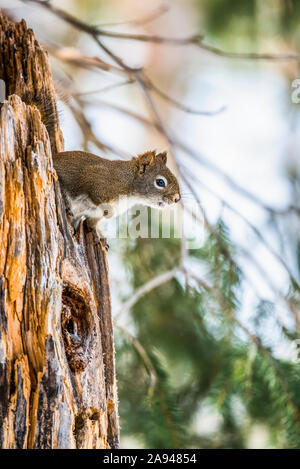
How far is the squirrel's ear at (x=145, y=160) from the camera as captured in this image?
1.96 metres

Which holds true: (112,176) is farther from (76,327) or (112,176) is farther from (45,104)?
(76,327)

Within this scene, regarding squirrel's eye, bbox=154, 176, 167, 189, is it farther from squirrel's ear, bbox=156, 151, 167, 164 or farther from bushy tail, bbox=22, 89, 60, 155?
bushy tail, bbox=22, 89, 60, 155

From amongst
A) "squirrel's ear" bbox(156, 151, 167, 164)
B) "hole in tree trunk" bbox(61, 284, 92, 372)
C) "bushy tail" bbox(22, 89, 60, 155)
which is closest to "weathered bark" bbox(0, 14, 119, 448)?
"hole in tree trunk" bbox(61, 284, 92, 372)

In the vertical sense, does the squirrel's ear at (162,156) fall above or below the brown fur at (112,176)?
above

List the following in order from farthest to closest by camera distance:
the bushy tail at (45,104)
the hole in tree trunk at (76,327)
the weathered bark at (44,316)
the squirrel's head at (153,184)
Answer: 1. the squirrel's head at (153,184)
2. the bushy tail at (45,104)
3. the hole in tree trunk at (76,327)
4. the weathered bark at (44,316)

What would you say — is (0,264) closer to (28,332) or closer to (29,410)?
(28,332)

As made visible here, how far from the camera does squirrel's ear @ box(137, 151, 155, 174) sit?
6.42 ft

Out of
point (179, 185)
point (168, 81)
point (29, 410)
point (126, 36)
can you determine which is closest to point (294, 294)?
point (179, 185)

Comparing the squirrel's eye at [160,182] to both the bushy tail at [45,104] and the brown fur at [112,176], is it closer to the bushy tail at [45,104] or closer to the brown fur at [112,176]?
the brown fur at [112,176]

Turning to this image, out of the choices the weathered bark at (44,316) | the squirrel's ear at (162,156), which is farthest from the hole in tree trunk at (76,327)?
the squirrel's ear at (162,156)

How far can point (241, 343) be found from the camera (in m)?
2.03

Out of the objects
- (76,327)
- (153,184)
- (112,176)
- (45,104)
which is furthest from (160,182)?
(76,327)

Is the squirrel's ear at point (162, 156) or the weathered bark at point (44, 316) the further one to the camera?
the squirrel's ear at point (162, 156)

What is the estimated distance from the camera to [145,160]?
197cm
